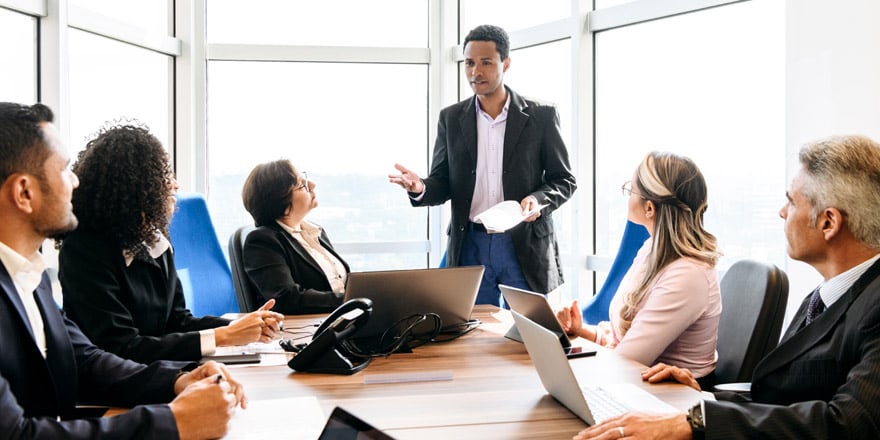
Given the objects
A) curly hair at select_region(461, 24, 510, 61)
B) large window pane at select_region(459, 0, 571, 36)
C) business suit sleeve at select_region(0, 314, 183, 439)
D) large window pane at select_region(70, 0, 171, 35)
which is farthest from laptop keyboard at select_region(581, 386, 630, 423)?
large window pane at select_region(70, 0, 171, 35)

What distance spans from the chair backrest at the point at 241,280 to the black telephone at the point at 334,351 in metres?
1.25

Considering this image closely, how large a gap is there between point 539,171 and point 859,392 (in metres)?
2.42

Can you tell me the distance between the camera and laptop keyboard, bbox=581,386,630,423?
1475 mm

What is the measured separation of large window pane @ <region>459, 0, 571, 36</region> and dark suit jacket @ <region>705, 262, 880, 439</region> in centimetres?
322

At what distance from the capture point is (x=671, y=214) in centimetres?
225

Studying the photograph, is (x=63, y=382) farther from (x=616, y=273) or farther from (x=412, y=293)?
(x=616, y=273)

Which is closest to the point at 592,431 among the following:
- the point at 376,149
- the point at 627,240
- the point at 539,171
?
the point at 627,240

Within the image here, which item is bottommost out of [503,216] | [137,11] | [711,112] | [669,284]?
[669,284]

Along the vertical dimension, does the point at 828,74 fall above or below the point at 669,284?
above

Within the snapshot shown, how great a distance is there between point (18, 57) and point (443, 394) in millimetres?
2844

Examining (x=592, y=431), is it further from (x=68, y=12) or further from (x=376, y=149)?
(x=376, y=149)

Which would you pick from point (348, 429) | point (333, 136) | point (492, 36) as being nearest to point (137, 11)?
point (333, 136)

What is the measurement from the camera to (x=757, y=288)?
6.68 ft

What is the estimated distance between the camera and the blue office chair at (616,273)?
331 cm
